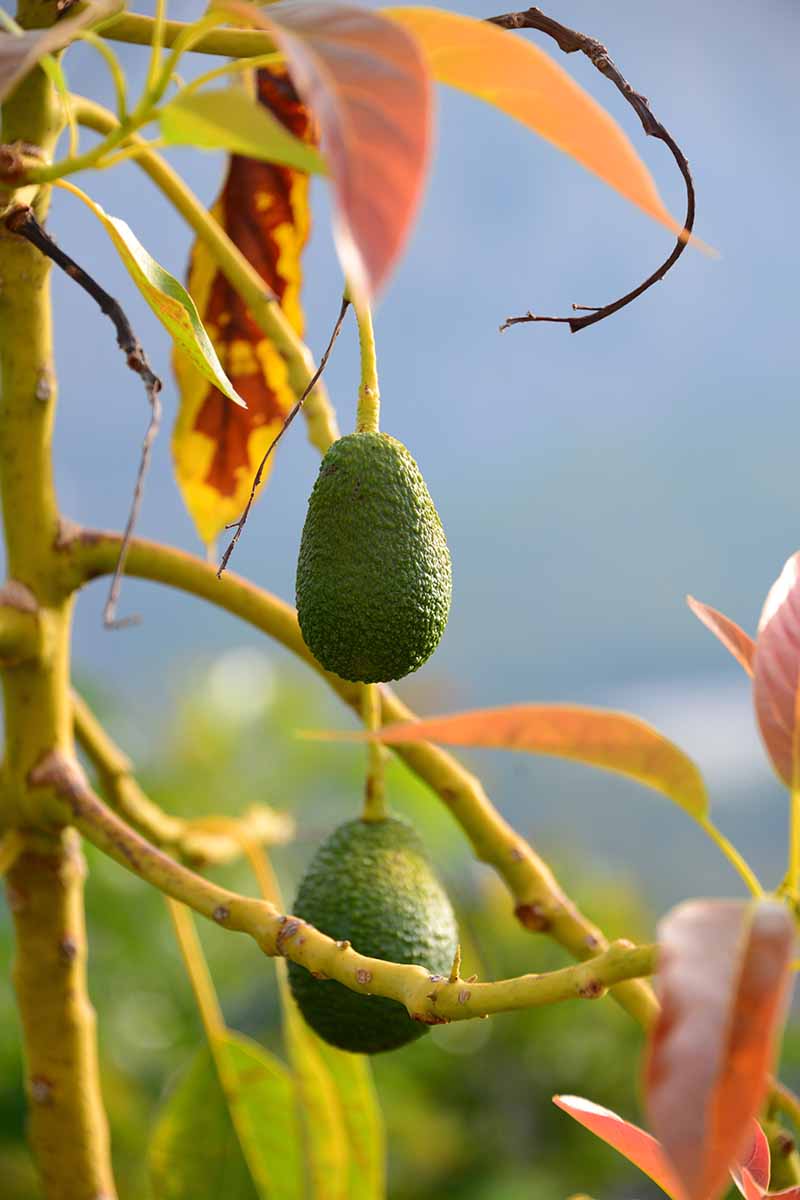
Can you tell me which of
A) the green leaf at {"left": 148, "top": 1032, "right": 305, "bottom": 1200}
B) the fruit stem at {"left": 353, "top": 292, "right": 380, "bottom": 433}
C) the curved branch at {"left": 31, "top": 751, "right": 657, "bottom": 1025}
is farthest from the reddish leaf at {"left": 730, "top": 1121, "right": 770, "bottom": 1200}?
the green leaf at {"left": 148, "top": 1032, "right": 305, "bottom": 1200}

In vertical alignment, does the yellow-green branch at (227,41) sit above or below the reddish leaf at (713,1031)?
above

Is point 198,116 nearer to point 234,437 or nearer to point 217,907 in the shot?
point 217,907

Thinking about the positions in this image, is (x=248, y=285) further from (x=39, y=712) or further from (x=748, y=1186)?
(x=748, y=1186)

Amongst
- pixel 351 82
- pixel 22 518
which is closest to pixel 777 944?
pixel 351 82

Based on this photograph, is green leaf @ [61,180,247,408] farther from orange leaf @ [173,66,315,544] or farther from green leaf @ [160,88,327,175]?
orange leaf @ [173,66,315,544]

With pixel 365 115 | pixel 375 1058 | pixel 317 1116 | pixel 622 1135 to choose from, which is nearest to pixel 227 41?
pixel 365 115

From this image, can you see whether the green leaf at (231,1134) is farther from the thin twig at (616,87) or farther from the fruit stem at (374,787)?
the thin twig at (616,87)

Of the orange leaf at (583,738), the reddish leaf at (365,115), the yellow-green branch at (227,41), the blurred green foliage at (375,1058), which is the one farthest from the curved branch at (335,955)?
the blurred green foliage at (375,1058)

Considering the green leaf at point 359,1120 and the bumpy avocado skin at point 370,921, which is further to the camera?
the green leaf at point 359,1120
